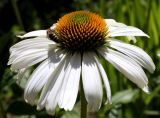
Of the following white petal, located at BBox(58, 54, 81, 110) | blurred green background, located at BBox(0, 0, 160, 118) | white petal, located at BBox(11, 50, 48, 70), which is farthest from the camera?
blurred green background, located at BBox(0, 0, 160, 118)

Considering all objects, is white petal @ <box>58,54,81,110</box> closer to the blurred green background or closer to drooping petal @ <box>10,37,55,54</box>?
drooping petal @ <box>10,37,55,54</box>

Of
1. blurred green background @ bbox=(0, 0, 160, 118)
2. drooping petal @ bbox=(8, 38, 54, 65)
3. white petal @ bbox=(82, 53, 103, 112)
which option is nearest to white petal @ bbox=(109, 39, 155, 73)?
white petal @ bbox=(82, 53, 103, 112)

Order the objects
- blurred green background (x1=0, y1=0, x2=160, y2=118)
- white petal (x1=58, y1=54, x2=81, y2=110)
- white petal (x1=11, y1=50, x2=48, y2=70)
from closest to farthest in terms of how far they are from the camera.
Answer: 1. white petal (x1=58, y1=54, x2=81, y2=110)
2. white petal (x1=11, y1=50, x2=48, y2=70)
3. blurred green background (x1=0, y1=0, x2=160, y2=118)

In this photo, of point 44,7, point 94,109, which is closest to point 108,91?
point 94,109

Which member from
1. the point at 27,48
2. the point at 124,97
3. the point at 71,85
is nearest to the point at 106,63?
the point at 124,97

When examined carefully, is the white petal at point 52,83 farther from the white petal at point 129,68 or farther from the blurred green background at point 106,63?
the blurred green background at point 106,63

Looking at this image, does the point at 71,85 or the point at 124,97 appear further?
the point at 124,97

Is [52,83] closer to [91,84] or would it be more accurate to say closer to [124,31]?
[91,84]
